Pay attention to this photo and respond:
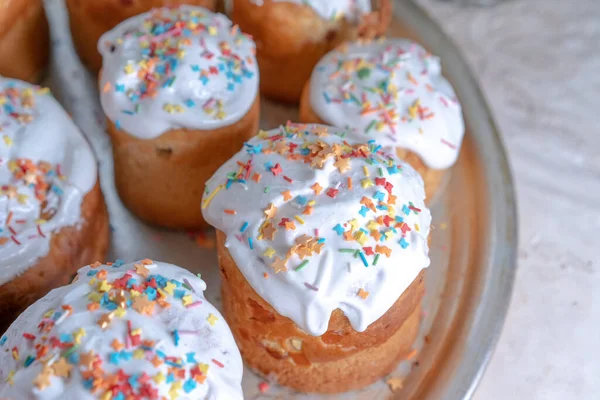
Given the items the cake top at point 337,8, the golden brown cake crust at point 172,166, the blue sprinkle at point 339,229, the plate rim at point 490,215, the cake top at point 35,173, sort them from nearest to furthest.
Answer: the blue sprinkle at point 339,229 → the cake top at point 35,173 → the plate rim at point 490,215 → the golden brown cake crust at point 172,166 → the cake top at point 337,8

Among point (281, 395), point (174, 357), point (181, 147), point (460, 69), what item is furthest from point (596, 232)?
point (174, 357)

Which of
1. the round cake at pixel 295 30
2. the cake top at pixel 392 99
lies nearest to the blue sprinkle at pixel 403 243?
the cake top at pixel 392 99

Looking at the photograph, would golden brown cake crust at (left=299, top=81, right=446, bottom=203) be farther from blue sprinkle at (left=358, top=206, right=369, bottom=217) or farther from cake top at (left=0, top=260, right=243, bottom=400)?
cake top at (left=0, top=260, right=243, bottom=400)

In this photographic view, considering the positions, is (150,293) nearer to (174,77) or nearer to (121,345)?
(121,345)

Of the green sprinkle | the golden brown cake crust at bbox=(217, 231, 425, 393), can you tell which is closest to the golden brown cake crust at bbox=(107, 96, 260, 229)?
the golden brown cake crust at bbox=(217, 231, 425, 393)

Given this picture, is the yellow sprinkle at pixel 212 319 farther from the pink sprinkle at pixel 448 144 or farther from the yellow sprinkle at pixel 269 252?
the pink sprinkle at pixel 448 144

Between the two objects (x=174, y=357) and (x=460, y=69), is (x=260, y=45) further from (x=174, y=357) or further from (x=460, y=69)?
(x=174, y=357)
